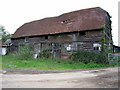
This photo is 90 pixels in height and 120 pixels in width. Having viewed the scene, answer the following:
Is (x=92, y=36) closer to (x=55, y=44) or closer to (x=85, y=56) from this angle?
(x=85, y=56)

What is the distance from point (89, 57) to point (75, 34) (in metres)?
4.85

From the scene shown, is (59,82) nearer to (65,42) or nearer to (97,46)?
(97,46)

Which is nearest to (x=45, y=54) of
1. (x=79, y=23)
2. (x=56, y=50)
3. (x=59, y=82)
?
(x=56, y=50)

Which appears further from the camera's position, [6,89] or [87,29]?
Result: [87,29]

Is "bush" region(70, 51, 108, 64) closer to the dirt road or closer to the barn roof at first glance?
the barn roof

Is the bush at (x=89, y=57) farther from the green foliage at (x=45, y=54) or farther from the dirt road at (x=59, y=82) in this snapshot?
the dirt road at (x=59, y=82)

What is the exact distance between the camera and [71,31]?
20.6 m

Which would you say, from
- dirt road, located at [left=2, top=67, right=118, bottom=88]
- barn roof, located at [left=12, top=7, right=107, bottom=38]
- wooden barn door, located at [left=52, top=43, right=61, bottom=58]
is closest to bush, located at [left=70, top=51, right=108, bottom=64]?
wooden barn door, located at [left=52, top=43, right=61, bottom=58]

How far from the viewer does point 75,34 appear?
20562mm

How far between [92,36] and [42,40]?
9.83 m

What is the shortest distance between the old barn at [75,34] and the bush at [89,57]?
1349 millimetres

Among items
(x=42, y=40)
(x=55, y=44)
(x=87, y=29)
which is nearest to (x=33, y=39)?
(x=42, y=40)

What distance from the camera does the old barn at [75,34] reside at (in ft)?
61.9

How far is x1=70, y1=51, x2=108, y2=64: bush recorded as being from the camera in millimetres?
16684
